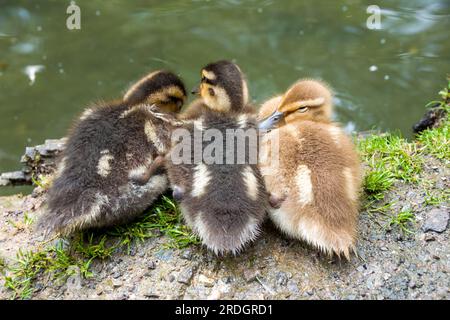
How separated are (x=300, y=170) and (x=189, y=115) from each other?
89 centimetres

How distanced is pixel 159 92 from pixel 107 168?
0.77 meters

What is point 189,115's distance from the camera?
3.64 metres

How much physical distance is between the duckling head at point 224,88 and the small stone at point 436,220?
1373 mm

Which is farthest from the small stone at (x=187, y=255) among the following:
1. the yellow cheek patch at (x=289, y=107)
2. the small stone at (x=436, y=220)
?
the small stone at (x=436, y=220)

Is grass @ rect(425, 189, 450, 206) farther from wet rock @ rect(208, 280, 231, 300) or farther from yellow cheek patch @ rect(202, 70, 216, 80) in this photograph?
yellow cheek patch @ rect(202, 70, 216, 80)

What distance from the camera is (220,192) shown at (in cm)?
304

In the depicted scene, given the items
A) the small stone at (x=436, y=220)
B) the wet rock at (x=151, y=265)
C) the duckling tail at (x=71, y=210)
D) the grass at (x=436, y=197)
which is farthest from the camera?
the grass at (x=436, y=197)

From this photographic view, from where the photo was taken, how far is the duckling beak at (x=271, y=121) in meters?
3.55

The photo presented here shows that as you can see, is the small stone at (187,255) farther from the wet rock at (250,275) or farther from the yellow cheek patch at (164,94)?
the yellow cheek patch at (164,94)

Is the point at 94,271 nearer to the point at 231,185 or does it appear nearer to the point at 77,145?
the point at 77,145

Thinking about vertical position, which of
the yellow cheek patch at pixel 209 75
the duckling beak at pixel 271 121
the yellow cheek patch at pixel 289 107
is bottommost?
the duckling beak at pixel 271 121

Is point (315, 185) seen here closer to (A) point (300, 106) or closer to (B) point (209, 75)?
(A) point (300, 106)

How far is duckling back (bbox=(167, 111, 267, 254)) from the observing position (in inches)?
118

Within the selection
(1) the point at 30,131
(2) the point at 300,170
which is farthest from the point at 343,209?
(1) the point at 30,131
